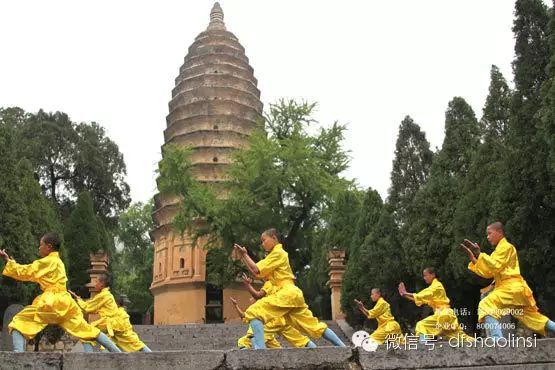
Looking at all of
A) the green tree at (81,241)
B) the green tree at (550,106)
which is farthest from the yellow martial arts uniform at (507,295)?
the green tree at (81,241)

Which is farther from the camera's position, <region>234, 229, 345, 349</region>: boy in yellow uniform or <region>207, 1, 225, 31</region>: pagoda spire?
<region>207, 1, 225, 31</region>: pagoda spire

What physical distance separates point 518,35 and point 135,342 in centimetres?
932

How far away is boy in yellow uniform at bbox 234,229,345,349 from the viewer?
5.56 m

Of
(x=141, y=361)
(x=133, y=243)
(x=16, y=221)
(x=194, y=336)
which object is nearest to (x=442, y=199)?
(x=194, y=336)

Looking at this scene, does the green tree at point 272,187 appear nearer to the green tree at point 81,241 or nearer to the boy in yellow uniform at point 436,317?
the green tree at point 81,241

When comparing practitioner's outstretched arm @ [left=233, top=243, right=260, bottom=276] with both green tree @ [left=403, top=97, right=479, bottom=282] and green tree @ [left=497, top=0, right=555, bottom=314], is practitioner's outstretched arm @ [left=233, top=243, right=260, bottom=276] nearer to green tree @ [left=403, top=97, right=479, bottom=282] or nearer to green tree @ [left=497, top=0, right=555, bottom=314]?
green tree @ [left=497, top=0, right=555, bottom=314]

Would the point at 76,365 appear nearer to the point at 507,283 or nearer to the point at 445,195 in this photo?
the point at 507,283

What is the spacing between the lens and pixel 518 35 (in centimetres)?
1232

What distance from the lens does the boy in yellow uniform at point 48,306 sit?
5523mm

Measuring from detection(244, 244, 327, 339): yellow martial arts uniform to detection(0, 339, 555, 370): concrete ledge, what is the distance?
1071 mm

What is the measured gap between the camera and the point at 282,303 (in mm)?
5645

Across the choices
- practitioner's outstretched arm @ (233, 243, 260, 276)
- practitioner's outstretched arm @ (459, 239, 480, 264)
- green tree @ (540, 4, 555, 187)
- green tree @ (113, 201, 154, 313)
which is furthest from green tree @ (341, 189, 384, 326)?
green tree @ (113, 201, 154, 313)

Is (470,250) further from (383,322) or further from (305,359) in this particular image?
(383,322)

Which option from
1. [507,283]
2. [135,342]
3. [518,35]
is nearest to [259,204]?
[518,35]
